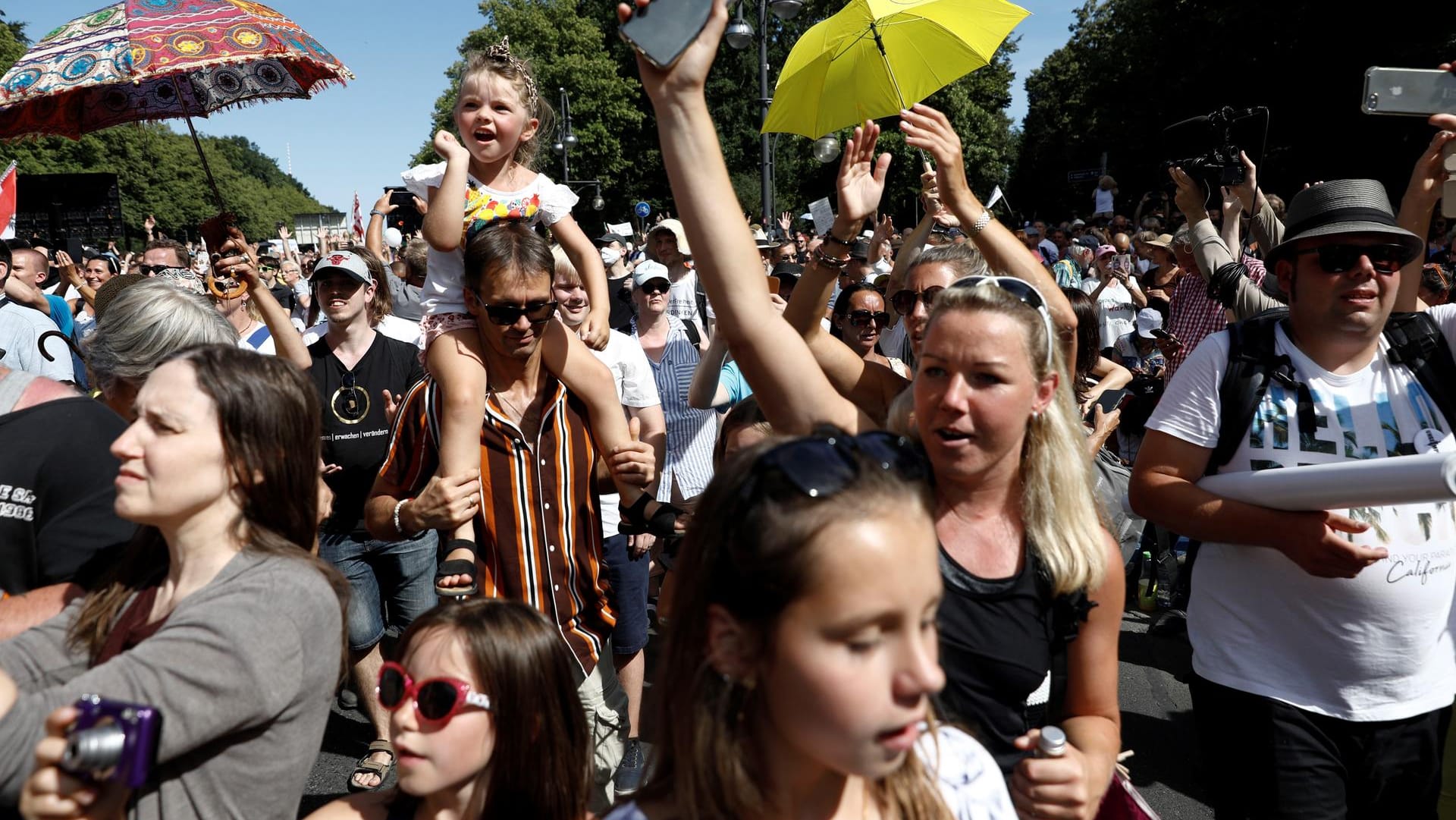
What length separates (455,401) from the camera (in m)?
2.80

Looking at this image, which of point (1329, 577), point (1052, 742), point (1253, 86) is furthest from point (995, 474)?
point (1253, 86)

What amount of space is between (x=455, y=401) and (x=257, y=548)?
3.15 feet

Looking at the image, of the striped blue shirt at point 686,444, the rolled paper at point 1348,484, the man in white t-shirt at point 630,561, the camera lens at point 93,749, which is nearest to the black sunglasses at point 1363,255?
the rolled paper at point 1348,484

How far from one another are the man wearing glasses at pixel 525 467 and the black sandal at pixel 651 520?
0.12 meters

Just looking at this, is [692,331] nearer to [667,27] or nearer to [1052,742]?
[667,27]

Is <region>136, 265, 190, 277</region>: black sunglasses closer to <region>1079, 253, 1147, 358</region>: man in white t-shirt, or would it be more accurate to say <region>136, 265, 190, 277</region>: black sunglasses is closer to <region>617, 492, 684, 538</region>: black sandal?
<region>617, 492, 684, 538</region>: black sandal

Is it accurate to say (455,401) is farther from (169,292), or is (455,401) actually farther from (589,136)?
(589,136)

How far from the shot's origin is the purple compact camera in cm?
143

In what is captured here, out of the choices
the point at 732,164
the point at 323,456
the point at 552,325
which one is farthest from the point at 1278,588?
the point at 732,164

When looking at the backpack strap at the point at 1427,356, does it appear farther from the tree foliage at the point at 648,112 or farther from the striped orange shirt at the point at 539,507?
the tree foliage at the point at 648,112

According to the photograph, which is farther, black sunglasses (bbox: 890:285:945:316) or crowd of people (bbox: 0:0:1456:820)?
black sunglasses (bbox: 890:285:945:316)

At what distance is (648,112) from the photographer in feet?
172

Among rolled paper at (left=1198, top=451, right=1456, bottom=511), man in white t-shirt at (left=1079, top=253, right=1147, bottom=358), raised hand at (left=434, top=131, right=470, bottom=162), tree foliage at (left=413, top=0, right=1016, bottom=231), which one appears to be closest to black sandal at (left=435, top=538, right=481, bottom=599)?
raised hand at (left=434, top=131, right=470, bottom=162)

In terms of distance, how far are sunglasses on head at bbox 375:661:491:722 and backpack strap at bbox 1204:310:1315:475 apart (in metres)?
1.99
